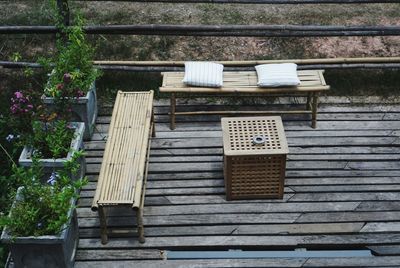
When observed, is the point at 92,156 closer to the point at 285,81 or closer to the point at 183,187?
the point at 183,187

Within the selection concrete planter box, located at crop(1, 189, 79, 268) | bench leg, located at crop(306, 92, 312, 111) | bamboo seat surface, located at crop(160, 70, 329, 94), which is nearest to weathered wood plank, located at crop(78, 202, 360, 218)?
concrete planter box, located at crop(1, 189, 79, 268)

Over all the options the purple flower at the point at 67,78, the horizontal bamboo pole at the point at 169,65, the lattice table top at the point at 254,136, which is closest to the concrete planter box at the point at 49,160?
the purple flower at the point at 67,78

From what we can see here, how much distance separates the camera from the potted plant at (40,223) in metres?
5.02

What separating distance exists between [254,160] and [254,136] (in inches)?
11.5

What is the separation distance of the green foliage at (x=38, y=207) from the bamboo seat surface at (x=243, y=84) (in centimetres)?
192

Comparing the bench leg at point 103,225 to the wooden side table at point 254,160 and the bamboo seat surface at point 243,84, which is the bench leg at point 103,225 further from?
the bamboo seat surface at point 243,84

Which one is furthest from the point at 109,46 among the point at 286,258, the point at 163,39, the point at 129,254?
the point at 286,258

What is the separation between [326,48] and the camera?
27.1 ft

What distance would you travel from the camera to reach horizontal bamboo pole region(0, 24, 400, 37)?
7777mm

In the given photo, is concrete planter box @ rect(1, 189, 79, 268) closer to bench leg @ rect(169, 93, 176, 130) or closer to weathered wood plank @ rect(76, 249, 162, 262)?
weathered wood plank @ rect(76, 249, 162, 262)

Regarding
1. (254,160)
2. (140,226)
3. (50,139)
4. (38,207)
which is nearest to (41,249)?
(38,207)

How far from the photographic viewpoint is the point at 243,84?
6996mm

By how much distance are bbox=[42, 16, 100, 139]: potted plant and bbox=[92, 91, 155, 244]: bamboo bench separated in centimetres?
37

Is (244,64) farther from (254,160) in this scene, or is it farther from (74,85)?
(74,85)
